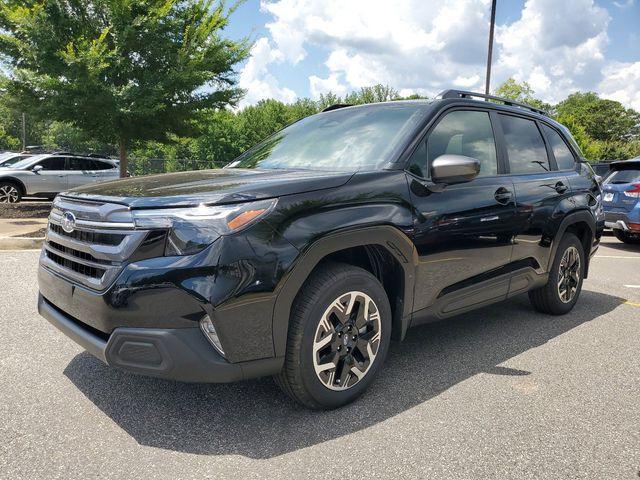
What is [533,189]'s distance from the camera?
13.6ft

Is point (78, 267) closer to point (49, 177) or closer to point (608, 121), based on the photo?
point (49, 177)

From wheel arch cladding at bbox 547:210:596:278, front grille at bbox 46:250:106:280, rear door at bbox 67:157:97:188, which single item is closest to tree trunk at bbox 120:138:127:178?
rear door at bbox 67:157:97:188

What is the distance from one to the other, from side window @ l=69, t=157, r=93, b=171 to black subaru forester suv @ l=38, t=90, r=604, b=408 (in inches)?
564

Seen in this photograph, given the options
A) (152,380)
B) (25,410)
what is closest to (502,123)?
(152,380)

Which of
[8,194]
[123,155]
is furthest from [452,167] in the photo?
[8,194]

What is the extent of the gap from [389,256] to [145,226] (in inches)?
55.6

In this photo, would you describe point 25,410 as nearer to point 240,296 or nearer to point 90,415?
point 90,415

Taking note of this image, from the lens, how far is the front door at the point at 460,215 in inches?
127

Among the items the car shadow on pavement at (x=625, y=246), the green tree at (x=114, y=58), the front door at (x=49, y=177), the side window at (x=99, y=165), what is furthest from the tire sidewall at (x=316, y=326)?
the side window at (x=99, y=165)

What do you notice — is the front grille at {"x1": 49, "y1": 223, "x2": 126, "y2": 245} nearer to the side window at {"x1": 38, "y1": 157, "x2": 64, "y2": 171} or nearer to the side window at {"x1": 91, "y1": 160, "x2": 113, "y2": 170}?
the side window at {"x1": 38, "y1": 157, "x2": 64, "y2": 171}

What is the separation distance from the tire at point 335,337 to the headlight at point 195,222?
0.55 m

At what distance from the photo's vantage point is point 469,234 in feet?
11.4

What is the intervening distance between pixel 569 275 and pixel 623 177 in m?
6.59

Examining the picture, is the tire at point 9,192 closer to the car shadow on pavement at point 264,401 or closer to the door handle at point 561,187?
the car shadow on pavement at point 264,401
